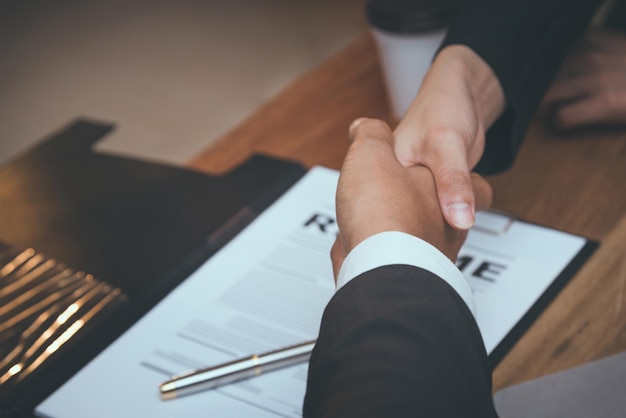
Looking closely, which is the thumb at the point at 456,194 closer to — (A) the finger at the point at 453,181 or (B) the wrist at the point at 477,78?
(A) the finger at the point at 453,181

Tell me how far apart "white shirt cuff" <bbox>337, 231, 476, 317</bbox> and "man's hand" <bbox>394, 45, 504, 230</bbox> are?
88mm

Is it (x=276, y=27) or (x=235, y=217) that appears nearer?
(x=235, y=217)

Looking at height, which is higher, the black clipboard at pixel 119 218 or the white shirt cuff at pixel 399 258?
the white shirt cuff at pixel 399 258

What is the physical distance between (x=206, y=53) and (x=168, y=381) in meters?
2.34

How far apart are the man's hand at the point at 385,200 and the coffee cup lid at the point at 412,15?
0.79 feet

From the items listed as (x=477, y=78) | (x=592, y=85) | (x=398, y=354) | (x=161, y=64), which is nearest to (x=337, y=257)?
(x=398, y=354)

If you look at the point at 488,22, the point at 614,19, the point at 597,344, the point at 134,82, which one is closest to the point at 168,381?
the point at 597,344

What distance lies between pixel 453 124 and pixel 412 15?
208 mm

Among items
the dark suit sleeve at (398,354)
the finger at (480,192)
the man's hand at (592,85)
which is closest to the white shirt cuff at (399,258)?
the dark suit sleeve at (398,354)

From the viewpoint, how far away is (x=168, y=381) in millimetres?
582

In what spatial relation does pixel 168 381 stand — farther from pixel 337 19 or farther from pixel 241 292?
pixel 337 19

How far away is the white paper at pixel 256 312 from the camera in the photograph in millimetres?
579

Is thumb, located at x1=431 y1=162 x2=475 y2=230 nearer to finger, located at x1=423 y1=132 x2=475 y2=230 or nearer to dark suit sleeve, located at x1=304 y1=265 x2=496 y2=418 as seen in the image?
finger, located at x1=423 y1=132 x2=475 y2=230

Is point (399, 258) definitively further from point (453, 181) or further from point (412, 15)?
point (412, 15)
